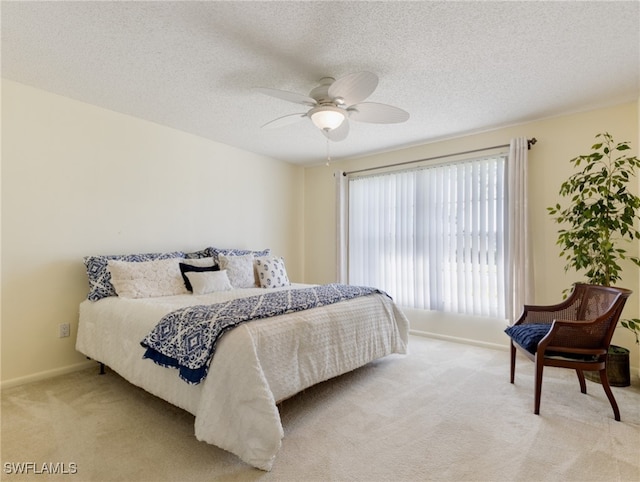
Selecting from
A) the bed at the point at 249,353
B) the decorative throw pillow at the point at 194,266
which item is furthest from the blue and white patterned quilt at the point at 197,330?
the decorative throw pillow at the point at 194,266

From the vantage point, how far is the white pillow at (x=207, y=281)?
3.13 meters

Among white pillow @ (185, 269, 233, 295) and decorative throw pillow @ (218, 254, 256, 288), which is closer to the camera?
white pillow @ (185, 269, 233, 295)

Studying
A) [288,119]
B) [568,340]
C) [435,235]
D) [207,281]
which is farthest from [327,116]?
[435,235]

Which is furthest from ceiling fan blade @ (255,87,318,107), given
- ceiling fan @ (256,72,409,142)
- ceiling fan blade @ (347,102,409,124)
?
ceiling fan blade @ (347,102,409,124)

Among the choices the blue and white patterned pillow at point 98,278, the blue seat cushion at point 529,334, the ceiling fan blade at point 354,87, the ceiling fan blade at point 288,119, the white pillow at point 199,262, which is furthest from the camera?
the white pillow at point 199,262

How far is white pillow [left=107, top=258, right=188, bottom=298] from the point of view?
282 centimetres

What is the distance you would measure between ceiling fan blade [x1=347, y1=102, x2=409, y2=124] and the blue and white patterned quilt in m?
1.44

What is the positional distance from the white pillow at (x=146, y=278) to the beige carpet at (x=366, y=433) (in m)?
0.74

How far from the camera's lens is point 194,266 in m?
3.36

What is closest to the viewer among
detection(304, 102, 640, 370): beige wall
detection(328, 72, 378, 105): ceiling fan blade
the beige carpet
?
the beige carpet

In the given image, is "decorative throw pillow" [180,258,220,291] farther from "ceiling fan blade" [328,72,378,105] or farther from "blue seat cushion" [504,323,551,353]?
"blue seat cushion" [504,323,551,353]

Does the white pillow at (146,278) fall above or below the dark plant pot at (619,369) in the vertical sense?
above

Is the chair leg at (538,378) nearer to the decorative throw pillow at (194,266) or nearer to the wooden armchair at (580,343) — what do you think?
the wooden armchair at (580,343)

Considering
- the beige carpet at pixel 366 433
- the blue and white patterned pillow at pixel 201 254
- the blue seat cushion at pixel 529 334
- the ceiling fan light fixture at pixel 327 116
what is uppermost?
the ceiling fan light fixture at pixel 327 116
